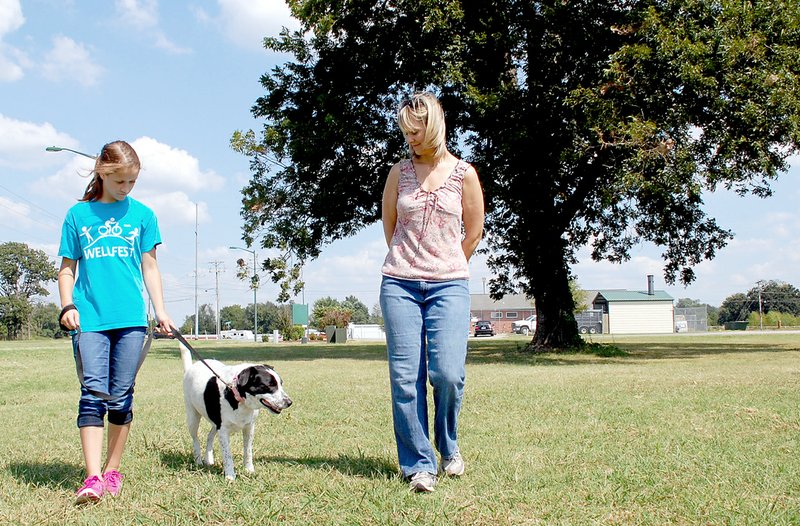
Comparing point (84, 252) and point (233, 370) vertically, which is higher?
point (84, 252)

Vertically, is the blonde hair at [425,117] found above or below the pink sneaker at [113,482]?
above

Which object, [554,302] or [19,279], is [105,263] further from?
[19,279]

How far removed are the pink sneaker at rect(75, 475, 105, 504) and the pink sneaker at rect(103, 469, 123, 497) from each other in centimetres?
12

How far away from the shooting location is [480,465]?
4922mm

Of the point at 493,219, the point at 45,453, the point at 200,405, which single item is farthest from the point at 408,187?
the point at 493,219

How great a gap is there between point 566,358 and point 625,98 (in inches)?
284

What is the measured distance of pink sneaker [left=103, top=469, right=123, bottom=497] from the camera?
166 inches

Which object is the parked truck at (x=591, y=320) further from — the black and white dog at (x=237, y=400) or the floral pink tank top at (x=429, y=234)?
the floral pink tank top at (x=429, y=234)

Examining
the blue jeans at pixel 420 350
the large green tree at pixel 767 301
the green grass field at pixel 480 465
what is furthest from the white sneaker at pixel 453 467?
the large green tree at pixel 767 301

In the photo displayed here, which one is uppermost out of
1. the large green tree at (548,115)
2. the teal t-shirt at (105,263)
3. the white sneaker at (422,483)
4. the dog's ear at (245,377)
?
the large green tree at (548,115)

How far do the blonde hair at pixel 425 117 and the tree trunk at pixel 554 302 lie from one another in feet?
Result: 60.8

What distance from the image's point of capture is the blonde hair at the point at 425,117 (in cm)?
437

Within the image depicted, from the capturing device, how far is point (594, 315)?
→ 254 feet

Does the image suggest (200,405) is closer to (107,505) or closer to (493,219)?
(107,505)
